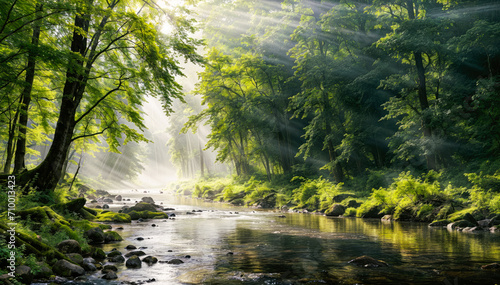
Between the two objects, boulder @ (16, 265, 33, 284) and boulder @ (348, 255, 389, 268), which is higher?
boulder @ (16, 265, 33, 284)

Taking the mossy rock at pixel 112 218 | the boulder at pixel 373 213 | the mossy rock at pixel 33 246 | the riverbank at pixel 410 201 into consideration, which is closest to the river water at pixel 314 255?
the mossy rock at pixel 33 246

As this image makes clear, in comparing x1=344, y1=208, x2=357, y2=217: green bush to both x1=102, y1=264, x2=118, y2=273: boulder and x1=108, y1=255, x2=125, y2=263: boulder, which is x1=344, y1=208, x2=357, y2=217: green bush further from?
x1=102, y1=264, x2=118, y2=273: boulder

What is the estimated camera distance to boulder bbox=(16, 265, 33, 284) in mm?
4961

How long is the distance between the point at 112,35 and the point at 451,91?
16.3m

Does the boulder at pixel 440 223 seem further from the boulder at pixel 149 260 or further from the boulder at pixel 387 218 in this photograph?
the boulder at pixel 149 260

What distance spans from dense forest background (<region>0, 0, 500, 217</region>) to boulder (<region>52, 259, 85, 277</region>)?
4417 millimetres

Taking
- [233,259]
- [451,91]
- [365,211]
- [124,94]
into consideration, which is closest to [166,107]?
[124,94]

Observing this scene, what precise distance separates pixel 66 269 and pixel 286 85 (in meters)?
25.5

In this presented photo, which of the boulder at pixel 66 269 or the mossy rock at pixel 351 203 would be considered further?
the mossy rock at pixel 351 203

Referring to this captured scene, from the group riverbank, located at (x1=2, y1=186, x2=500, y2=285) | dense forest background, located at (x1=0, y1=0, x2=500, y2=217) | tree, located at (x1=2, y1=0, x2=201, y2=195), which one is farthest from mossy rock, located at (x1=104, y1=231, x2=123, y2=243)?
dense forest background, located at (x1=0, y1=0, x2=500, y2=217)

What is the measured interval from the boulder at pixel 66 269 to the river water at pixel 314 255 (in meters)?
0.34

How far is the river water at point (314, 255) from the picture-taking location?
19.1ft

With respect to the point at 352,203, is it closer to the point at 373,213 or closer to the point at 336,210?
the point at 336,210

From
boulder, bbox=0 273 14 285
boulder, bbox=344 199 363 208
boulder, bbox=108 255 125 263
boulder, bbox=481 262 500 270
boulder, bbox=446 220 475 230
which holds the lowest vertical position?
boulder, bbox=108 255 125 263
